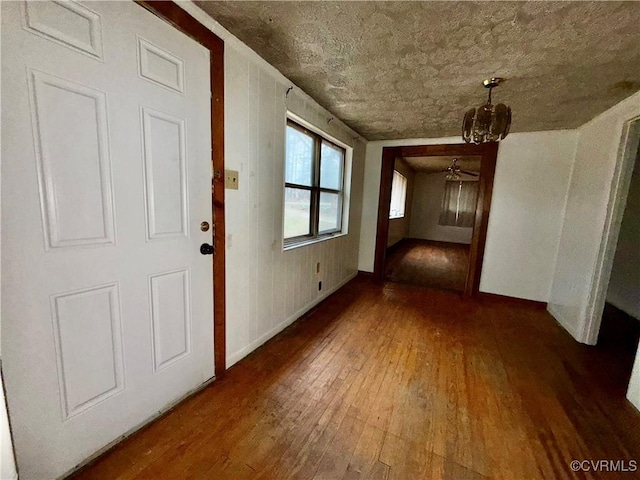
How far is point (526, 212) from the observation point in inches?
127

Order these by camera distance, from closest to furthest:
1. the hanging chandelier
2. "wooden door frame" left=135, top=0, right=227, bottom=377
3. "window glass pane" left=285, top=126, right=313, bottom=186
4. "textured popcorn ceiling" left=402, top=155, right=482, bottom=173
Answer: "wooden door frame" left=135, top=0, right=227, bottom=377 → the hanging chandelier → "window glass pane" left=285, top=126, right=313, bottom=186 → "textured popcorn ceiling" left=402, top=155, right=482, bottom=173

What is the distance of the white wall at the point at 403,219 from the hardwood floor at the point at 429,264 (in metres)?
0.26

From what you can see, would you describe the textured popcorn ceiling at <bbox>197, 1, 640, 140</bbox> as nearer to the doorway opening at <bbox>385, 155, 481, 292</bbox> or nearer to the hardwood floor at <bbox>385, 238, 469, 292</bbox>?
the hardwood floor at <bbox>385, 238, 469, 292</bbox>

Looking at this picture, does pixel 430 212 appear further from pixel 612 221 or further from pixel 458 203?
pixel 612 221

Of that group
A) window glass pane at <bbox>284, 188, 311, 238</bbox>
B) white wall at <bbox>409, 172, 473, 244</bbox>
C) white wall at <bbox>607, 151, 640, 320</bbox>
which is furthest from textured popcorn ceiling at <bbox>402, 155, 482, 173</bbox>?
window glass pane at <bbox>284, 188, 311, 238</bbox>

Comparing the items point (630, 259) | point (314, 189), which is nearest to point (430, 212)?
point (630, 259)

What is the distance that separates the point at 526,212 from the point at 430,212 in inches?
199

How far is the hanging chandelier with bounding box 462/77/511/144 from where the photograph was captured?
1.85 meters

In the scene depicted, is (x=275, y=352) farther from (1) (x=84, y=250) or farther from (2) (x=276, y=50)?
(2) (x=276, y=50)

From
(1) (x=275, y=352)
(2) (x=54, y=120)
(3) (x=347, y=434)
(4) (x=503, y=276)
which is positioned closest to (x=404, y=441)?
(3) (x=347, y=434)

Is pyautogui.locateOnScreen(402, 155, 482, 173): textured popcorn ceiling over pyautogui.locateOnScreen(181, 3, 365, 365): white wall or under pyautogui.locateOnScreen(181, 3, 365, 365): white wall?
over

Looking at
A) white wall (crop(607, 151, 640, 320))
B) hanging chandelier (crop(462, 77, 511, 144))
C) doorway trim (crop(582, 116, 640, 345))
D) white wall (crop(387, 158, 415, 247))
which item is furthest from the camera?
white wall (crop(387, 158, 415, 247))

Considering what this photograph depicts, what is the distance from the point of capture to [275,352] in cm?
208

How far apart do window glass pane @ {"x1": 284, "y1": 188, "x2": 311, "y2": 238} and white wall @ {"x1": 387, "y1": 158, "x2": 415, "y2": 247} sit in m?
3.58
